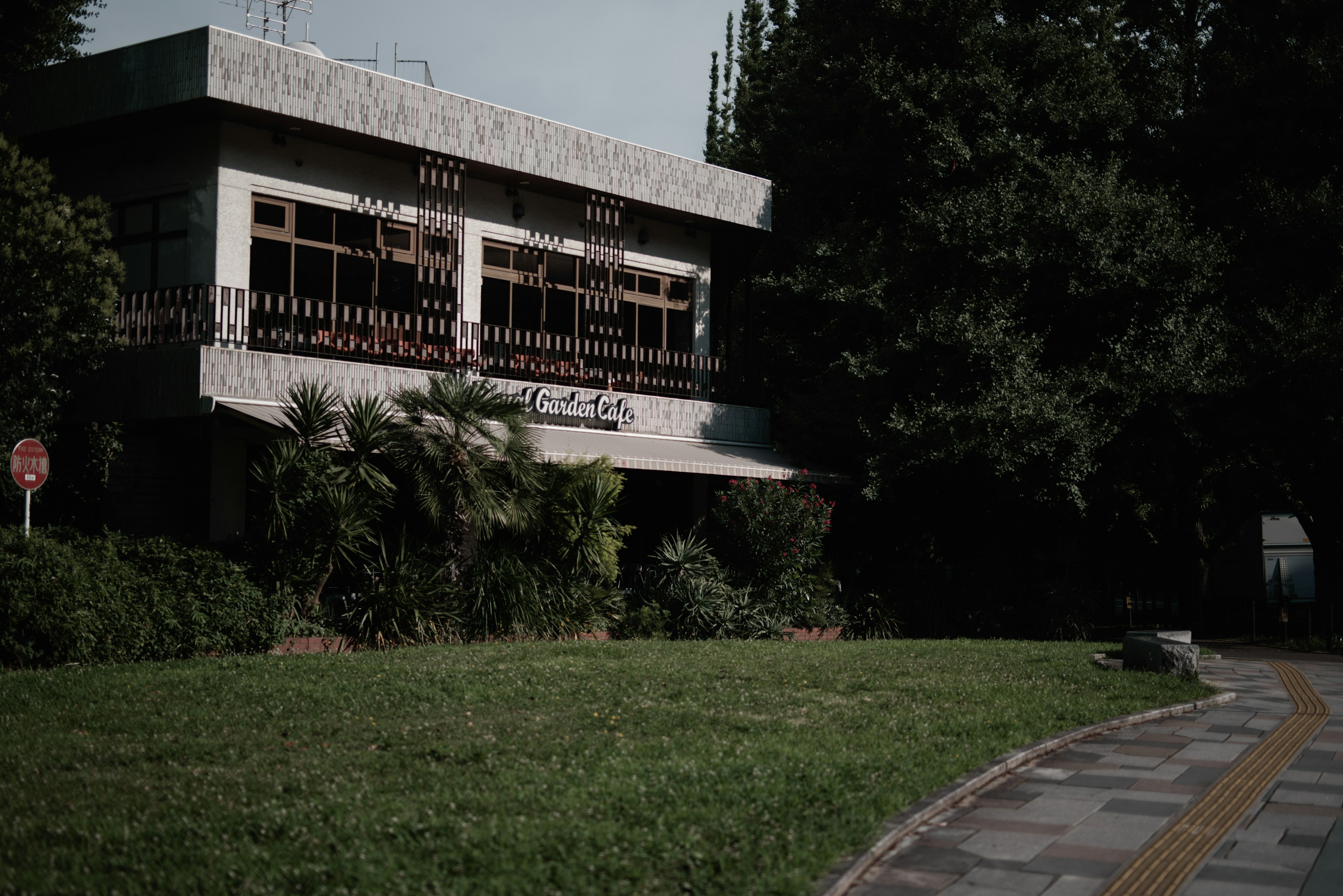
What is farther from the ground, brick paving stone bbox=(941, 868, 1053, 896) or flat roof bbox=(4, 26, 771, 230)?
flat roof bbox=(4, 26, 771, 230)

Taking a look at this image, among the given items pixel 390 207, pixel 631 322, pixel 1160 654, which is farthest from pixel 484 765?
pixel 631 322

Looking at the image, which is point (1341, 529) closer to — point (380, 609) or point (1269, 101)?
point (1269, 101)

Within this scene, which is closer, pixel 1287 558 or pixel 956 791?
pixel 956 791

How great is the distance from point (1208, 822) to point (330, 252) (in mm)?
14293

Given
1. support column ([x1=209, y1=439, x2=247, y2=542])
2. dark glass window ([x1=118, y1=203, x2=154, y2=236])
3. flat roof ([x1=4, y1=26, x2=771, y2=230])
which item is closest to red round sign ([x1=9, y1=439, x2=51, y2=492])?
support column ([x1=209, y1=439, x2=247, y2=542])

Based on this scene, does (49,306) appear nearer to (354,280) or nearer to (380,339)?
(380,339)

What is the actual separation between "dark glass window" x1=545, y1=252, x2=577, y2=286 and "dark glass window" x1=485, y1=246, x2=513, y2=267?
2.54 feet

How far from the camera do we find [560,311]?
68.6 feet

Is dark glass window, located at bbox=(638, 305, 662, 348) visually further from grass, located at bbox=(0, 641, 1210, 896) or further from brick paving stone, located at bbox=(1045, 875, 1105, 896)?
brick paving stone, located at bbox=(1045, 875, 1105, 896)

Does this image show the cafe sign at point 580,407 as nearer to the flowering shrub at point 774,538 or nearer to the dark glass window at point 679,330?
the flowering shrub at point 774,538

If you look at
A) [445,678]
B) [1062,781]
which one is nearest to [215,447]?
[445,678]

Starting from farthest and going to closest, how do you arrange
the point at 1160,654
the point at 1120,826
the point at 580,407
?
the point at 580,407 → the point at 1160,654 → the point at 1120,826

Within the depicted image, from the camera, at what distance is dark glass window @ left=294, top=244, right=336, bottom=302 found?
1758 centimetres

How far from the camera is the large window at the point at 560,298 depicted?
19953mm
